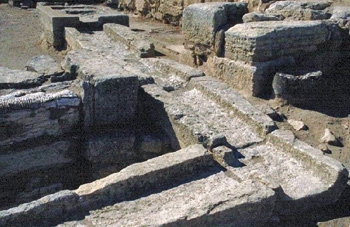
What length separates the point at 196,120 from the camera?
191 inches

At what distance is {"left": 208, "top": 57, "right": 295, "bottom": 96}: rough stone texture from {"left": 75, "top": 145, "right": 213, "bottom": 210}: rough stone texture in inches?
78.0

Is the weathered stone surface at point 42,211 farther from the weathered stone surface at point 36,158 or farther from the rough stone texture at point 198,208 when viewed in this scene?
the weathered stone surface at point 36,158

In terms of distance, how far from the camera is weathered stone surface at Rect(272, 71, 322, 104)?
5.73m

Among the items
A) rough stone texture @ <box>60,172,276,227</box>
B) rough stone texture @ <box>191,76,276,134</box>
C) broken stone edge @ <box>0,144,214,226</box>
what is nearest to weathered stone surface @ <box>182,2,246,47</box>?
rough stone texture @ <box>191,76,276,134</box>

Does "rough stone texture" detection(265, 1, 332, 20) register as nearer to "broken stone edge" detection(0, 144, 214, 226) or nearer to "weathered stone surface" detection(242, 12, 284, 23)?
"weathered stone surface" detection(242, 12, 284, 23)

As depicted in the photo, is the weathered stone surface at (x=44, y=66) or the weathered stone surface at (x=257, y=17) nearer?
the weathered stone surface at (x=44, y=66)

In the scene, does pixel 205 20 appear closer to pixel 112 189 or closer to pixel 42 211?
pixel 112 189

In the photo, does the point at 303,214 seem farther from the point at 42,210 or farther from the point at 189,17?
the point at 189,17

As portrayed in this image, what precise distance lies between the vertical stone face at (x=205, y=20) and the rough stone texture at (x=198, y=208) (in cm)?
336

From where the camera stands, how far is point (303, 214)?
4027 mm

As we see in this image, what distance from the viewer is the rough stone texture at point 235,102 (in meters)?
4.97

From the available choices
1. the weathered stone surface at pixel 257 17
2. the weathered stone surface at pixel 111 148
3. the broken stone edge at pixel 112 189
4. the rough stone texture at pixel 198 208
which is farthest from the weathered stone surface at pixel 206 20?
the rough stone texture at pixel 198 208

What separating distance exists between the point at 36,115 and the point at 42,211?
56.9 inches

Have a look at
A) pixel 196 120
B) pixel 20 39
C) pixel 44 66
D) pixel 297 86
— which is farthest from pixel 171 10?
pixel 196 120
